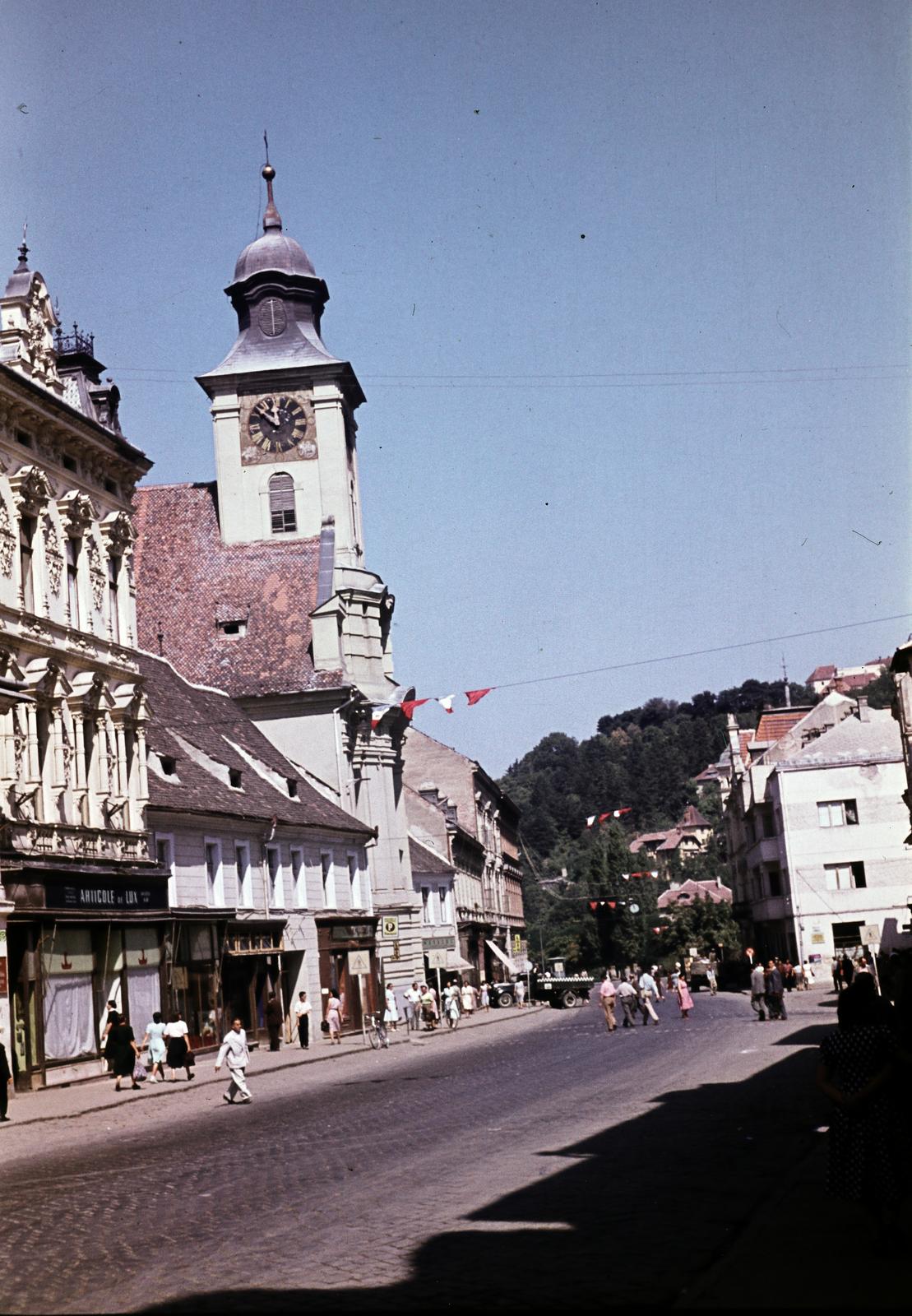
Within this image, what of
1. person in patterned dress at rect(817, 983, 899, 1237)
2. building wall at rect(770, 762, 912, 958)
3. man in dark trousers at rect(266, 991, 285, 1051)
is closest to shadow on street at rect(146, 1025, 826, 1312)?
person in patterned dress at rect(817, 983, 899, 1237)

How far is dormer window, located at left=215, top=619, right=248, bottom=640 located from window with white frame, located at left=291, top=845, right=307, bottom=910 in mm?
16107

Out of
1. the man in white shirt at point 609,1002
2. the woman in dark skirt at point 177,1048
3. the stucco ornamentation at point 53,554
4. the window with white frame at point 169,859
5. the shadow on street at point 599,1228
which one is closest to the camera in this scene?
the shadow on street at point 599,1228

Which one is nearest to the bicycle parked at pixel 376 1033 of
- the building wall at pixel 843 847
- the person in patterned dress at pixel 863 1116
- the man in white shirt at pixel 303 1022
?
the man in white shirt at pixel 303 1022

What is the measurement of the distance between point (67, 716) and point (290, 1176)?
21.2 meters

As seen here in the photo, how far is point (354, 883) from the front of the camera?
5894cm

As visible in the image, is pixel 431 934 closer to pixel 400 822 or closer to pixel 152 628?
pixel 400 822

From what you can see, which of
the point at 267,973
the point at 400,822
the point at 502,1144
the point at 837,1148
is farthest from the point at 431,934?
the point at 837,1148

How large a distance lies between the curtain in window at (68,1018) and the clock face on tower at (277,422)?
1474 inches

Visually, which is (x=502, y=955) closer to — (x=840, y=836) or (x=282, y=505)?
(x=840, y=836)

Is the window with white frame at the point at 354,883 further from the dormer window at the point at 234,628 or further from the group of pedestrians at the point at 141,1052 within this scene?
the group of pedestrians at the point at 141,1052

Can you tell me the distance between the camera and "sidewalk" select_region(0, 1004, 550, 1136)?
2780 centimetres

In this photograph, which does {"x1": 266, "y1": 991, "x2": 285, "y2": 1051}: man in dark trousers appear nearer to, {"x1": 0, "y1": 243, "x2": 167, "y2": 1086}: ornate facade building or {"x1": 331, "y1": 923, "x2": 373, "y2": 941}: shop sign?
{"x1": 331, "y1": 923, "x2": 373, "y2": 941}: shop sign

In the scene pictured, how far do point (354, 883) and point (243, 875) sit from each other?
39.1 ft

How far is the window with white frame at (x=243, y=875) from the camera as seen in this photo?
4688cm
